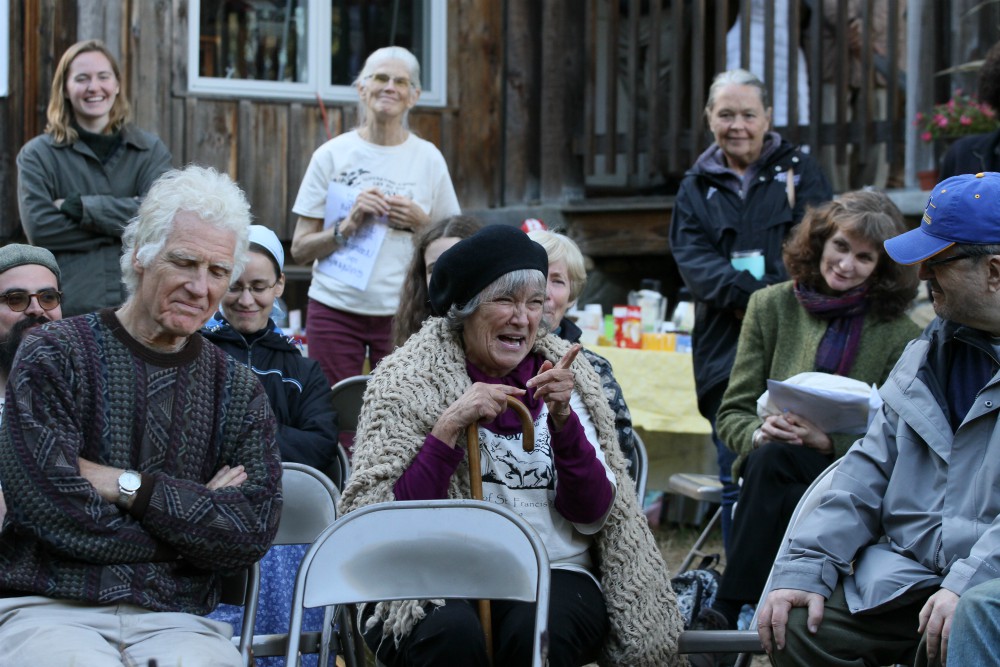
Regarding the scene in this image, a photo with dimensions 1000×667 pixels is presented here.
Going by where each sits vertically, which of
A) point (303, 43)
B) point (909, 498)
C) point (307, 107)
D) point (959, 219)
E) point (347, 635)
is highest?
point (303, 43)

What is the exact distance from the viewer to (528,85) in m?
9.08

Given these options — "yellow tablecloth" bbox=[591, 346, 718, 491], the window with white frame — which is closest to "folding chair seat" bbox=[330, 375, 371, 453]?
"yellow tablecloth" bbox=[591, 346, 718, 491]

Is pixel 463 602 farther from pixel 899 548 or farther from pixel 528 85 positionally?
pixel 528 85

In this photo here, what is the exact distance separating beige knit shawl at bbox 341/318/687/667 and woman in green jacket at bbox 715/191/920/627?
0.72 m

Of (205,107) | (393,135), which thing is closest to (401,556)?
(393,135)

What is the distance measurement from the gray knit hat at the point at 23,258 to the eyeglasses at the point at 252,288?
0.56 metres

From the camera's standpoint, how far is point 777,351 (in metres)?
4.49

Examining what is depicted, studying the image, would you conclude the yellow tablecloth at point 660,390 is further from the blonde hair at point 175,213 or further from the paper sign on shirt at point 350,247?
the blonde hair at point 175,213

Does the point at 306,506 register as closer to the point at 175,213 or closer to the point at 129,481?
the point at 129,481

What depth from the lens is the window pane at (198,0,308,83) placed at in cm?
885

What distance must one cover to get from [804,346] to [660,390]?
73.8 inches

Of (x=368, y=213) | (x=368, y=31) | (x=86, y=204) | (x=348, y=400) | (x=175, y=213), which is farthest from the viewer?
(x=368, y=31)

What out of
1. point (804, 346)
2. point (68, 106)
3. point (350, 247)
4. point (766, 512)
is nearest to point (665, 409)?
point (350, 247)

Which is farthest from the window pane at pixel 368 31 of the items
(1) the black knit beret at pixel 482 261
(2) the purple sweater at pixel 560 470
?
(2) the purple sweater at pixel 560 470
